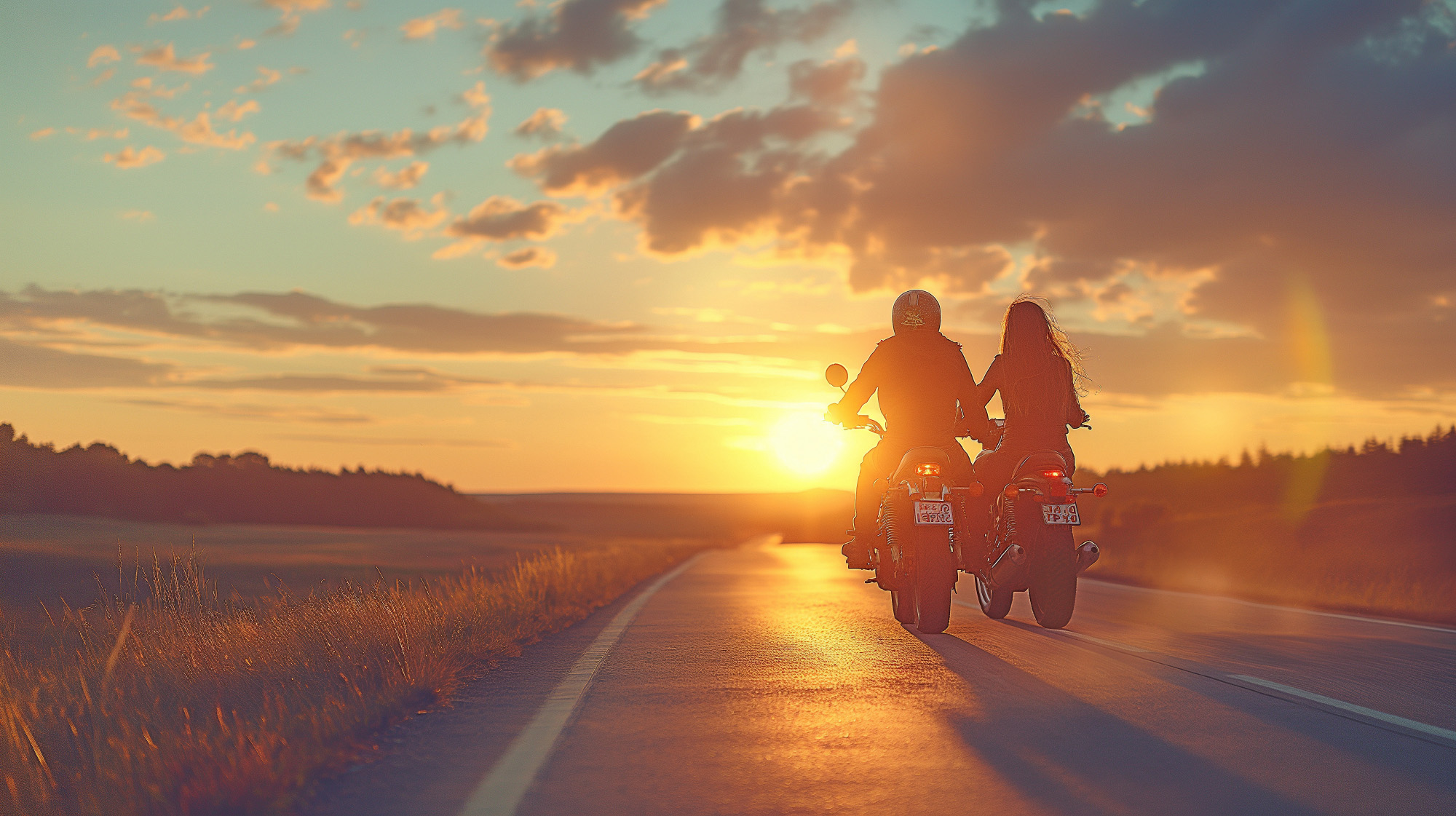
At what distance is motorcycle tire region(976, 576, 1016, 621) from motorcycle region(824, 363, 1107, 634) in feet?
2.32

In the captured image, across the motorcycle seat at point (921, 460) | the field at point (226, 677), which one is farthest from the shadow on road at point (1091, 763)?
the field at point (226, 677)

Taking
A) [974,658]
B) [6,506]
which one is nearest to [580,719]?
[974,658]

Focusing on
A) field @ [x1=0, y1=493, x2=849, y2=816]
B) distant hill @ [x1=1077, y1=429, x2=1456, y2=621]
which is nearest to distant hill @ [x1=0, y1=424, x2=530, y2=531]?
field @ [x1=0, y1=493, x2=849, y2=816]

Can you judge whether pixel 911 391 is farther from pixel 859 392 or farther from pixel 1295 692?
pixel 1295 692

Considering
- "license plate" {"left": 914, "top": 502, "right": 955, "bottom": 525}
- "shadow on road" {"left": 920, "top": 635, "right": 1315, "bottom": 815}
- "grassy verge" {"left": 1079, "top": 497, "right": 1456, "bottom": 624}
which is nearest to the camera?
"shadow on road" {"left": 920, "top": 635, "right": 1315, "bottom": 815}

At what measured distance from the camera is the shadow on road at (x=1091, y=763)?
4.13 metres

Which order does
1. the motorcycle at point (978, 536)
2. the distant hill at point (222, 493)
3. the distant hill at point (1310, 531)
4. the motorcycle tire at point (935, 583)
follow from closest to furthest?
the motorcycle at point (978, 536), the motorcycle tire at point (935, 583), the distant hill at point (1310, 531), the distant hill at point (222, 493)

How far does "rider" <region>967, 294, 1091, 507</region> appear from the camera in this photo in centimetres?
909

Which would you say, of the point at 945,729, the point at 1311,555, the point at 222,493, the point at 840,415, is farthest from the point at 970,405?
the point at 222,493

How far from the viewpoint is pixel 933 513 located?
8820mm

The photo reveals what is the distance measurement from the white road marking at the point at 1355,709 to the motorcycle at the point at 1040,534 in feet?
5.30

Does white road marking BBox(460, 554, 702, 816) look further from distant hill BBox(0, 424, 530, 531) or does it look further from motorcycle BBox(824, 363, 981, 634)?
distant hill BBox(0, 424, 530, 531)

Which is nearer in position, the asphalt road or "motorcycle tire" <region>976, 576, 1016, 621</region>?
the asphalt road

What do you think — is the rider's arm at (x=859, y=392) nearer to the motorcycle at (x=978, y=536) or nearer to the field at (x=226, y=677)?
the motorcycle at (x=978, y=536)
